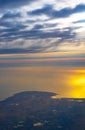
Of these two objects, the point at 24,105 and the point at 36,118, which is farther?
the point at 24,105

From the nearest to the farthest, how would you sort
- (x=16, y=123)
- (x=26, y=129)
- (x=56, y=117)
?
1. (x=26, y=129)
2. (x=16, y=123)
3. (x=56, y=117)

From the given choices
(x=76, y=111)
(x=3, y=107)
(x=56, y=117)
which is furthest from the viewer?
(x=3, y=107)

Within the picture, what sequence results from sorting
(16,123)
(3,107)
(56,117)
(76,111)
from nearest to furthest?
(16,123), (56,117), (76,111), (3,107)

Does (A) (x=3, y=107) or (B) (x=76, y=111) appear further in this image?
(A) (x=3, y=107)

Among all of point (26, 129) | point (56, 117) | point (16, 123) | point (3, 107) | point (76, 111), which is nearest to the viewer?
point (26, 129)

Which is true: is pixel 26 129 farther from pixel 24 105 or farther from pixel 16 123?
pixel 24 105

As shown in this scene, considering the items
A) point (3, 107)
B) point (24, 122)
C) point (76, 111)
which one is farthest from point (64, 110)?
point (3, 107)

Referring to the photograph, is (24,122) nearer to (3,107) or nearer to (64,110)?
(64,110)

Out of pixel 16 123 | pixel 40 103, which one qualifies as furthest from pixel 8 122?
pixel 40 103
